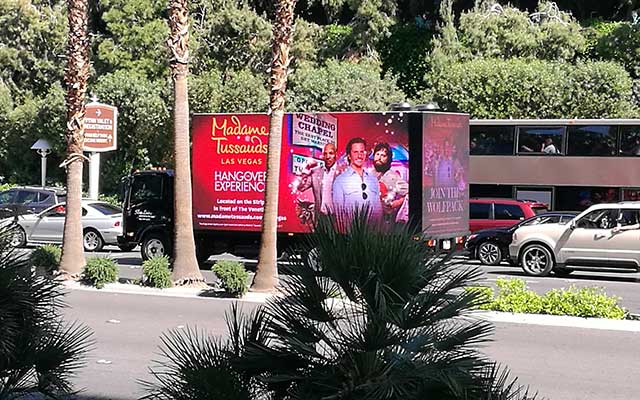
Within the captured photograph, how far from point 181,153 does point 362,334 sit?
44.0 ft

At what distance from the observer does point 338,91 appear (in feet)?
121

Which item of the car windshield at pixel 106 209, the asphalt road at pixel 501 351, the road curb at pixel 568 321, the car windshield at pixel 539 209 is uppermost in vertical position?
the car windshield at pixel 539 209

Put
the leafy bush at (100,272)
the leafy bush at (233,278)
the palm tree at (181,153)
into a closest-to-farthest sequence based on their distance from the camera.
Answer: the leafy bush at (233,278) < the palm tree at (181,153) < the leafy bush at (100,272)

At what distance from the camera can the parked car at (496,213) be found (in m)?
26.5

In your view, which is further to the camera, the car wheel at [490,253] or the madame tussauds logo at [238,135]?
the car wheel at [490,253]

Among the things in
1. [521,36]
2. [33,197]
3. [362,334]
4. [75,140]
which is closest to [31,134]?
[33,197]

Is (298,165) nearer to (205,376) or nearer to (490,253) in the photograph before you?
(490,253)

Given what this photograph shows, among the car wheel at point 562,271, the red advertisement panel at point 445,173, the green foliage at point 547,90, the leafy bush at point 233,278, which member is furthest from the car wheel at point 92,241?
the green foliage at point 547,90

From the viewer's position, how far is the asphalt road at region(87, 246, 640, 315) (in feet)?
59.9

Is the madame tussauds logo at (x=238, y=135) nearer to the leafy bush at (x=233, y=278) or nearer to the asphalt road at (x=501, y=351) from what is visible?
the leafy bush at (x=233, y=278)

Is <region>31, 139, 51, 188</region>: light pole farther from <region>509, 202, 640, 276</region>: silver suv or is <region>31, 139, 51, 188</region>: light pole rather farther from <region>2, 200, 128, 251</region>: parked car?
<region>509, 202, 640, 276</region>: silver suv

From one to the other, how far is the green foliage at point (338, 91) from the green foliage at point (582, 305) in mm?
23017

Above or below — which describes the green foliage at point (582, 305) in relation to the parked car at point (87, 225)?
below

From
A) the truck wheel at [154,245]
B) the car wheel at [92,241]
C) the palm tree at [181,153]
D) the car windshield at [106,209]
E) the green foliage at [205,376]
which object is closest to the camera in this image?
the green foliage at [205,376]
